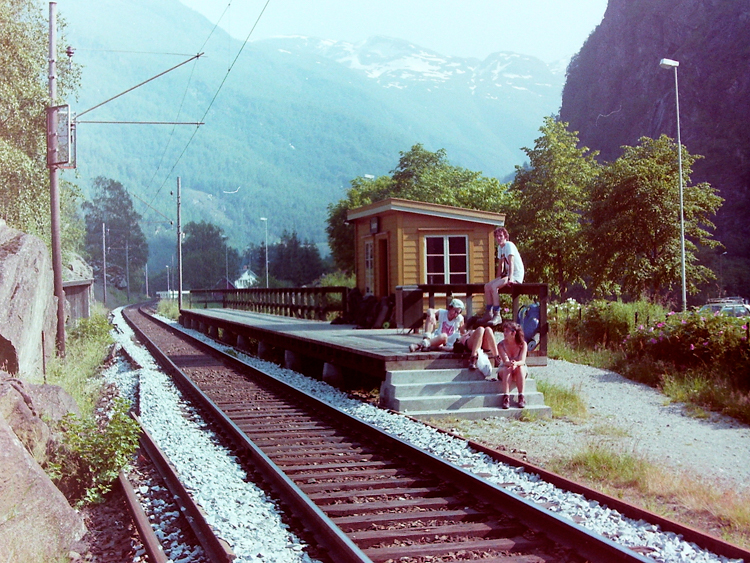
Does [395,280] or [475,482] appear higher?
[395,280]

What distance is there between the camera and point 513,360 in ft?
29.9

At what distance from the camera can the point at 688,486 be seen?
5.89 meters

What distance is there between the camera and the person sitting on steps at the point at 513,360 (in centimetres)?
900

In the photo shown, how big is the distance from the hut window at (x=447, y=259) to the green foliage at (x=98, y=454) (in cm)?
1135

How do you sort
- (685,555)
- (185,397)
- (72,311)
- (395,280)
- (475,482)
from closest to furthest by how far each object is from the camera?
(685,555) → (475,482) → (185,397) → (395,280) → (72,311)

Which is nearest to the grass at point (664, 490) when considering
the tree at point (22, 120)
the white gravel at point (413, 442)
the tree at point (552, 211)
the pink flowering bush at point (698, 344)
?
the white gravel at point (413, 442)

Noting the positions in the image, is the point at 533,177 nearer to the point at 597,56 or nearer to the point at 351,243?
the point at 351,243

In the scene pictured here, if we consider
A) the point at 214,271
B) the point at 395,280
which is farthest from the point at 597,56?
the point at 395,280

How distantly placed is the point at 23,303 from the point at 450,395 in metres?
5.76

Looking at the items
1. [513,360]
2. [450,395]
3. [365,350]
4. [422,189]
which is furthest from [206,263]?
[513,360]

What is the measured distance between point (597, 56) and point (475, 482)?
102 metres

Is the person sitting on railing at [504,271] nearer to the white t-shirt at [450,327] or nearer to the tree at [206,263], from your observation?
the white t-shirt at [450,327]

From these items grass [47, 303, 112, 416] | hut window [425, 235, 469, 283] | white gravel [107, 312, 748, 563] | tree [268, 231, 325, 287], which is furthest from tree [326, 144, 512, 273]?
tree [268, 231, 325, 287]

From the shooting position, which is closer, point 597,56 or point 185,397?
point 185,397
